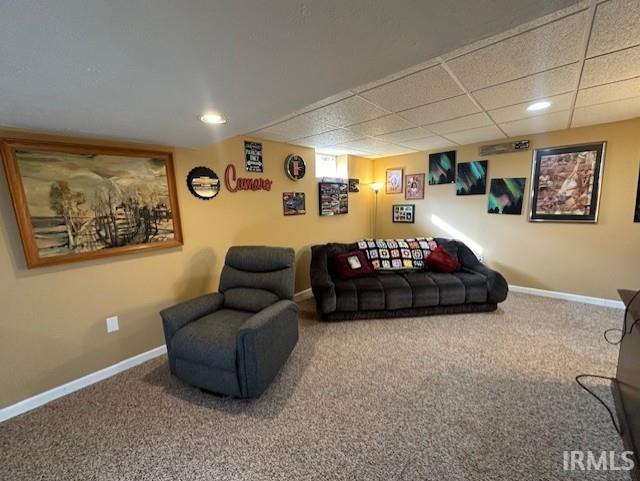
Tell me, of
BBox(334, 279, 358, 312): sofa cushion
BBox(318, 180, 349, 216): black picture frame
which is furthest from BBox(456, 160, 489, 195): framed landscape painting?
BBox(334, 279, 358, 312): sofa cushion

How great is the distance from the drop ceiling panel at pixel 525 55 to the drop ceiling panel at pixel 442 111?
1.13 feet

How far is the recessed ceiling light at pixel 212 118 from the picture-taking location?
1.67 m

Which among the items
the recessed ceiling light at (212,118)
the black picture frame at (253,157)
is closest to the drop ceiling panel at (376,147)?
the black picture frame at (253,157)

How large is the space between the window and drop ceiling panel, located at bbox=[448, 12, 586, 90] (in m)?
2.70

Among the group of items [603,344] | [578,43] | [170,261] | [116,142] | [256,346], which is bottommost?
[603,344]

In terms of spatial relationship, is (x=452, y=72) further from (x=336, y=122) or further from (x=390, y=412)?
(x=390, y=412)

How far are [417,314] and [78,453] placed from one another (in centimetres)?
308

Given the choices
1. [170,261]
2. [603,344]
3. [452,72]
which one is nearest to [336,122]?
[452,72]

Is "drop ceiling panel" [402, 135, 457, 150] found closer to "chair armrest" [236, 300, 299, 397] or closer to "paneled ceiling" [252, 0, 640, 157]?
"paneled ceiling" [252, 0, 640, 157]

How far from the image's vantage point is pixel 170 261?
2.48 meters

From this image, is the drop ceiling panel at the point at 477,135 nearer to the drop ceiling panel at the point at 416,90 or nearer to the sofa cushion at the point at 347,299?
the drop ceiling panel at the point at 416,90

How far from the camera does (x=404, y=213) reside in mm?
4766

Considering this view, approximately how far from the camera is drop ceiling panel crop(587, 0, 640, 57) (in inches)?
46.1

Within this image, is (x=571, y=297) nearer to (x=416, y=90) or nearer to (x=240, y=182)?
(x=416, y=90)
